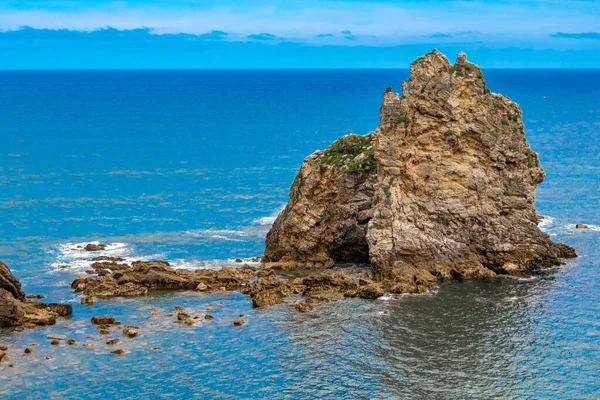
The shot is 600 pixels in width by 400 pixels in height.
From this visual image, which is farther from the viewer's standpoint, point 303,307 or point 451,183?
point 451,183

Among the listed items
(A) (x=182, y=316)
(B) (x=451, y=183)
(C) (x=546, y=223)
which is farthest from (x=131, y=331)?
(C) (x=546, y=223)

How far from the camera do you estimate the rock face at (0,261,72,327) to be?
65.5 metres

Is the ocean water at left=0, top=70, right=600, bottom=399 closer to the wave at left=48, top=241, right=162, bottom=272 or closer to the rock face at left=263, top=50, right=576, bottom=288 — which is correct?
the wave at left=48, top=241, right=162, bottom=272

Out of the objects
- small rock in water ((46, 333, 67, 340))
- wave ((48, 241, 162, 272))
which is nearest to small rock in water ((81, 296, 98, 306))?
Answer: small rock in water ((46, 333, 67, 340))

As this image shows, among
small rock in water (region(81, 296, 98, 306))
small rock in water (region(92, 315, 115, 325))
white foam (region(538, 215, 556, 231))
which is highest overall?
white foam (region(538, 215, 556, 231))

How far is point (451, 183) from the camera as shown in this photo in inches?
3051

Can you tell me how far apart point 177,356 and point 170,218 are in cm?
4785

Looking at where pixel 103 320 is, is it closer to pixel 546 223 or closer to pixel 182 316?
pixel 182 316

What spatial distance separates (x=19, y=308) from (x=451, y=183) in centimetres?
3626

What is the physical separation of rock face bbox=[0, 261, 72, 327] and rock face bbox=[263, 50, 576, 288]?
72.0 feet

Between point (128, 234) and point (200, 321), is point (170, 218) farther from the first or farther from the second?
point (200, 321)

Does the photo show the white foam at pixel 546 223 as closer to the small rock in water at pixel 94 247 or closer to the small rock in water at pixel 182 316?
the small rock in water at pixel 182 316

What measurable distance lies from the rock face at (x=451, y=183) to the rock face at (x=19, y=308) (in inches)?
864

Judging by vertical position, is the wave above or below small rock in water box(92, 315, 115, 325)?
above
